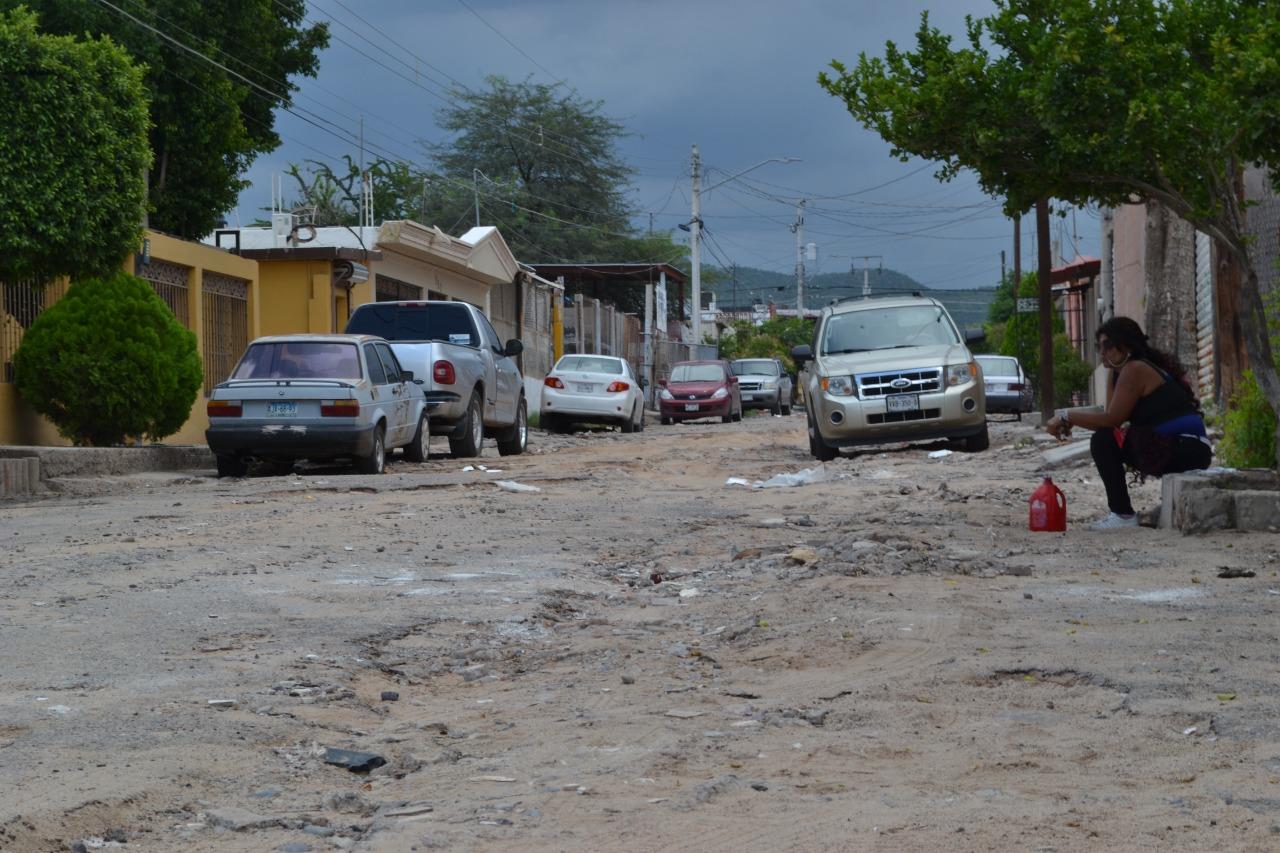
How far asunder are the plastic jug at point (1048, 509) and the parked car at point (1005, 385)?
25037 mm

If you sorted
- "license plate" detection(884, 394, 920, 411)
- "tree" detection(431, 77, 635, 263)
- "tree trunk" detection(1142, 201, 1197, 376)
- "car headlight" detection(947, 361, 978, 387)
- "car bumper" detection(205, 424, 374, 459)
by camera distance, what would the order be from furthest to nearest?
"tree" detection(431, 77, 635, 263) < "tree trunk" detection(1142, 201, 1197, 376) < "car headlight" detection(947, 361, 978, 387) < "license plate" detection(884, 394, 920, 411) < "car bumper" detection(205, 424, 374, 459)

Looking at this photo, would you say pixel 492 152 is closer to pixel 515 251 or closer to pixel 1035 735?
pixel 515 251

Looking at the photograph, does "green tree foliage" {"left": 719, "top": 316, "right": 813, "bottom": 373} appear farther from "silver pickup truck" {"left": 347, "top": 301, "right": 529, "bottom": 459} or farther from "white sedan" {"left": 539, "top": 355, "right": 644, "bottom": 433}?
"silver pickup truck" {"left": 347, "top": 301, "right": 529, "bottom": 459}

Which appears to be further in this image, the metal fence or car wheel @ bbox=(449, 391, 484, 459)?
car wheel @ bbox=(449, 391, 484, 459)

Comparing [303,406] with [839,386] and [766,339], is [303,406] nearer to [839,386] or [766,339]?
[839,386]

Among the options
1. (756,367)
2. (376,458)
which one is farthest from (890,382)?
(756,367)

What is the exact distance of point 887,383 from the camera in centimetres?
1806

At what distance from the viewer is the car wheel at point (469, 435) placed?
66.0 feet

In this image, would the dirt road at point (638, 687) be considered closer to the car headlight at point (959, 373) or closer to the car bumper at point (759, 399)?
the car headlight at point (959, 373)

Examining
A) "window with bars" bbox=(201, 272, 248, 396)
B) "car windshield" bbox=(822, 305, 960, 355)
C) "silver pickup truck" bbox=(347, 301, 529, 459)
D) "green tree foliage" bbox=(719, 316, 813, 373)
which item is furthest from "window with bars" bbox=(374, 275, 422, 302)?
"green tree foliage" bbox=(719, 316, 813, 373)

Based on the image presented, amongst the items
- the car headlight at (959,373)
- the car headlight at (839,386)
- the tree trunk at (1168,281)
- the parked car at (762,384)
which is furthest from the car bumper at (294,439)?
the parked car at (762,384)

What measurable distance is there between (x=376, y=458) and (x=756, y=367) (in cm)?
3246

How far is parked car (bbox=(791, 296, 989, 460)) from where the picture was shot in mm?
18062

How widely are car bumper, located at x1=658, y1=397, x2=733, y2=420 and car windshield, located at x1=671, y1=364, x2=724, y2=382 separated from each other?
0.64 meters
